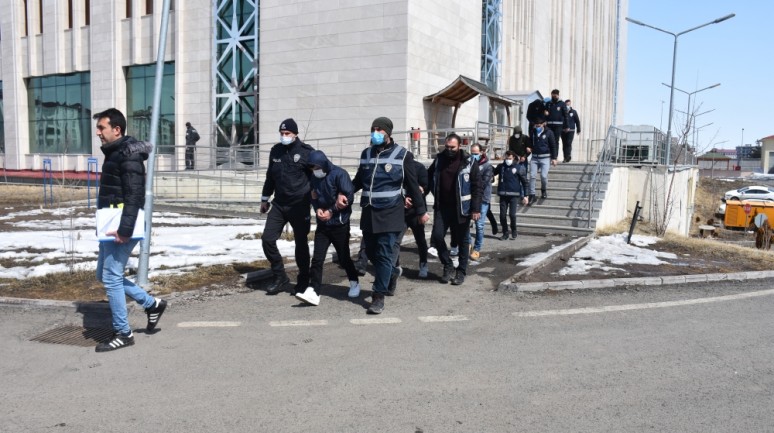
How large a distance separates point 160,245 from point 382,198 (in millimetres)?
5818

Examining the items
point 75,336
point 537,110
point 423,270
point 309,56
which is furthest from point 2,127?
point 75,336

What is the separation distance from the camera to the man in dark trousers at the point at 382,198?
6164 mm

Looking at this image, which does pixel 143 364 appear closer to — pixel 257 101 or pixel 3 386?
pixel 3 386

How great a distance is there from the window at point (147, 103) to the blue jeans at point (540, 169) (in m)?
17.7

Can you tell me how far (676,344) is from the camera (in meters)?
5.31

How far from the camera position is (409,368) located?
4.67 meters

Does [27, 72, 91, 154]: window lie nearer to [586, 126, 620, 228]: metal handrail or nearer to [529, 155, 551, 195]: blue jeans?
[529, 155, 551, 195]: blue jeans

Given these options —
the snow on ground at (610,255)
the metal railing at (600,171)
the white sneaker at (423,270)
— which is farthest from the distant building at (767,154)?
the white sneaker at (423,270)

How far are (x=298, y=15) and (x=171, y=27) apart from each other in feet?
24.0

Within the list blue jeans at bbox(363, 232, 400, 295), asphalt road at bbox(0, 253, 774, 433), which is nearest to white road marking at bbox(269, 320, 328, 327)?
asphalt road at bbox(0, 253, 774, 433)

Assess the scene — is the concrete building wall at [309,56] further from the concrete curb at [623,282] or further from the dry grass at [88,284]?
the concrete curb at [623,282]

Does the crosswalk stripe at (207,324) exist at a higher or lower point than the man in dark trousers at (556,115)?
lower

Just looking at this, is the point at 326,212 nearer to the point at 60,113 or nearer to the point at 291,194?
the point at 291,194

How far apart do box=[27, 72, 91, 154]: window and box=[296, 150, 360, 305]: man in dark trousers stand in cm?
2726
